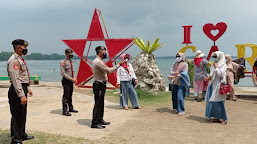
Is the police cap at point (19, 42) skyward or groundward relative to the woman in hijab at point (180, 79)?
skyward

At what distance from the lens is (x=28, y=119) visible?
5793mm

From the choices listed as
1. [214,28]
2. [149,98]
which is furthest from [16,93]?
[214,28]

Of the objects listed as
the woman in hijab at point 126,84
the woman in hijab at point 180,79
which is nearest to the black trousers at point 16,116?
the woman in hijab at point 126,84

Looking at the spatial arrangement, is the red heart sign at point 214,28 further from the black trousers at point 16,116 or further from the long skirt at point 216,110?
the black trousers at point 16,116

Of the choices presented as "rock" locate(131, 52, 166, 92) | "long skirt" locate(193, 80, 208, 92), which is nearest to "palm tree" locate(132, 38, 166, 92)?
"rock" locate(131, 52, 166, 92)

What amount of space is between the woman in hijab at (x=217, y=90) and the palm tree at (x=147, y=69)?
3666 mm

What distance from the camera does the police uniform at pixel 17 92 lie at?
378cm

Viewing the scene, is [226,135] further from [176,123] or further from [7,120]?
[7,120]

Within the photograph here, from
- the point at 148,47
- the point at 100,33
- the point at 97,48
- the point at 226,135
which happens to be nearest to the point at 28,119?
the point at 97,48

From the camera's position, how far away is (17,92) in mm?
3770

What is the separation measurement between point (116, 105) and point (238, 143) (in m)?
4.19

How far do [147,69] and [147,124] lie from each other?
401 centimetres

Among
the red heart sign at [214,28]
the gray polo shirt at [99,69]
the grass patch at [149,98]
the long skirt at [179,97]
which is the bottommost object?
the grass patch at [149,98]

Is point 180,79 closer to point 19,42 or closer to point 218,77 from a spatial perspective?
point 218,77
